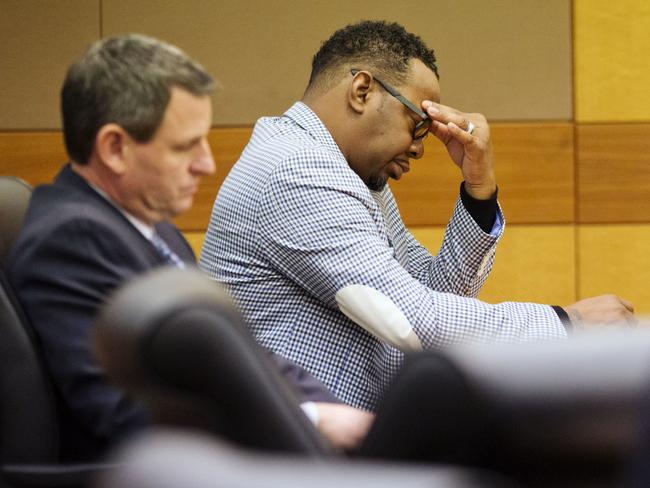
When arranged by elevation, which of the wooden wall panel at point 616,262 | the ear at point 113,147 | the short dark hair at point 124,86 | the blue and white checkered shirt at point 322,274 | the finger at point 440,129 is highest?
the short dark hair at point 124,86

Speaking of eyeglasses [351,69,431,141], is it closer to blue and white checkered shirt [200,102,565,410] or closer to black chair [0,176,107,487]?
blue and white checkered shirt [200,102,565,410]

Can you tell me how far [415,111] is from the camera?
2283 millimetres

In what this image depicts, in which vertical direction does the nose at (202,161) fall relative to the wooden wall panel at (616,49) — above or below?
above

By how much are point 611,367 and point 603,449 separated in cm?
5

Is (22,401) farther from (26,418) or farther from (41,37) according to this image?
(41,37)

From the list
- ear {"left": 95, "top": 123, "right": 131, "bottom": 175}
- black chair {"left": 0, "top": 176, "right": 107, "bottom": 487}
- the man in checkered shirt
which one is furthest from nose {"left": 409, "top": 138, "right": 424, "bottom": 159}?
black chair {"left": 0, "top": 176, "right": 107, "bottom": 487}

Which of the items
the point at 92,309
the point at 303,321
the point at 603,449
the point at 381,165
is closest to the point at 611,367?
the point at 603,449

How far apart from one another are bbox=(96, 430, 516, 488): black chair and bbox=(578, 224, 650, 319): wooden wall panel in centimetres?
329

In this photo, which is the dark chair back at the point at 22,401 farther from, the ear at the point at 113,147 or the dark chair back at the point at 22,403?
the ear at the point at 113,147

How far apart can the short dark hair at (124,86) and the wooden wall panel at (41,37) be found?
7.94 feet

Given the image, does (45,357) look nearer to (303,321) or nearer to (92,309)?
(92,309)

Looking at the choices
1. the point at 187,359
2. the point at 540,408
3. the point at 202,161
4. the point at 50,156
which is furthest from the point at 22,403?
the point at 50,156

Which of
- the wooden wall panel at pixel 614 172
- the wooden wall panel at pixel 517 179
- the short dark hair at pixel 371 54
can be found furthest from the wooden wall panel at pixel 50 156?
the short dark hair at pixel 371 54

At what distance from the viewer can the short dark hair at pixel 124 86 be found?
4.61 ft
